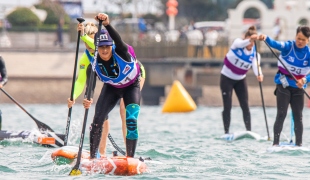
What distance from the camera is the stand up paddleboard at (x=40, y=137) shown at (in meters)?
14.9

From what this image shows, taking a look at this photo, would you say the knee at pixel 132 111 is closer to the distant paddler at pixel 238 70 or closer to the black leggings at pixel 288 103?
the black leggings at pixel 288 103

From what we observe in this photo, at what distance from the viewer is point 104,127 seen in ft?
41.9

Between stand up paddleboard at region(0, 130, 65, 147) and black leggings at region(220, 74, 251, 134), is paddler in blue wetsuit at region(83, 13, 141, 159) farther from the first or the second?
black leggings at region(220, 74, 251, 134)

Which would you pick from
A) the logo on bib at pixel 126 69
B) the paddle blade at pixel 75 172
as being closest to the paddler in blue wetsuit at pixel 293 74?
the logo on bib at pixel 126 69

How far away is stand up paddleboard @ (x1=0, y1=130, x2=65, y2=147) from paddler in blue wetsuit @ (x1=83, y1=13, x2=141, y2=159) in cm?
293

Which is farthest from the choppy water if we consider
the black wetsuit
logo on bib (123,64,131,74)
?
logo on bib (123,64,131,74)

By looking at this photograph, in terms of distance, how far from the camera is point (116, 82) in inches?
467

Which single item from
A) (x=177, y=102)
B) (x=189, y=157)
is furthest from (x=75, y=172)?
(x=177, y=102)

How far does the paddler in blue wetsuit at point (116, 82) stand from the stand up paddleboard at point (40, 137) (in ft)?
9.61

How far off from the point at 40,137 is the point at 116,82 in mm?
3713

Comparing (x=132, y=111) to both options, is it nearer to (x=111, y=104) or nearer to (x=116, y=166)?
(x=111, y=104)

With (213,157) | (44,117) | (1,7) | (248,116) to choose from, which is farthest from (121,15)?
(213,157)

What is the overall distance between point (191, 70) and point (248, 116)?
1644 centimetres

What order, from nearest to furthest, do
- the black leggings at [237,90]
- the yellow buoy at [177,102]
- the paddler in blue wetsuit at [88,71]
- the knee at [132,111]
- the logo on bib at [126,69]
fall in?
the logo on bib at [126,69]
the knee at [132,111]
the paddler in blue wetsuit at [88,71]
the black leggings at [237,90]
the yellow buoy at [177,102]
